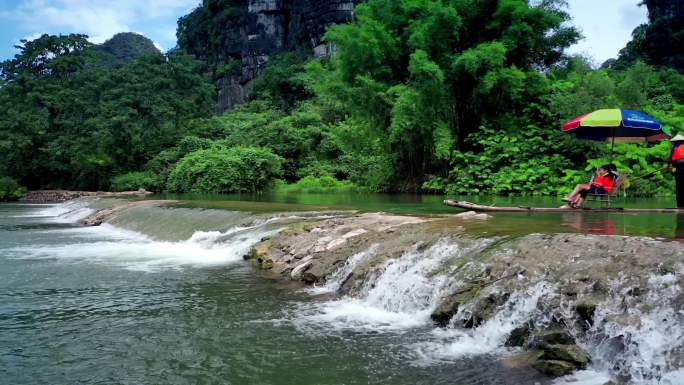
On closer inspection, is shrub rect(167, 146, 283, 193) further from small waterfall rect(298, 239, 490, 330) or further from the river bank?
small waterfall rect(298, 239, 490, 330)

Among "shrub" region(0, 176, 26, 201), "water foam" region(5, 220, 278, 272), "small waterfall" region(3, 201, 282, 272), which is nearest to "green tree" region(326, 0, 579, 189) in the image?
"small waterfall" region(3, 201, 282, 272)

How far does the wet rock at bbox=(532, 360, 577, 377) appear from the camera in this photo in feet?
13.6

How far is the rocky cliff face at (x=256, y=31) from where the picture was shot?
57.1 m

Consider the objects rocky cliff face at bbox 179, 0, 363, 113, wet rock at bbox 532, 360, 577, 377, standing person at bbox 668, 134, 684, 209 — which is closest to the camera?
wet rock at bbox 532, 360, 577, 377

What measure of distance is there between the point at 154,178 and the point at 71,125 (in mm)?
8996

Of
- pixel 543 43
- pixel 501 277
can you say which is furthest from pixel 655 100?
pixel 501 277

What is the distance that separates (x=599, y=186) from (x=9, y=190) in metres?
40.6

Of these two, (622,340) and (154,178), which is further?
(154,178)

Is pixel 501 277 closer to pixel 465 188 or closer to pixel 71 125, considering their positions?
pixel 465 188

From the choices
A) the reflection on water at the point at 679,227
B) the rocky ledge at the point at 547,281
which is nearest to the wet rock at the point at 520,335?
the rocky ledge at the point at 547,281

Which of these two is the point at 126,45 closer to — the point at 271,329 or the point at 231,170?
the point at 231,170

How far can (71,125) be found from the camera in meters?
39.4

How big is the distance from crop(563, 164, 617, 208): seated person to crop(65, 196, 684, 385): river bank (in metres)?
2.92

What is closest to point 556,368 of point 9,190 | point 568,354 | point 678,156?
point 568,354
